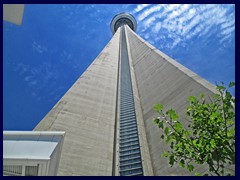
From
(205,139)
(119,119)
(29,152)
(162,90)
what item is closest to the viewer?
(205,139)

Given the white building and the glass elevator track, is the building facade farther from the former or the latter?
the white building

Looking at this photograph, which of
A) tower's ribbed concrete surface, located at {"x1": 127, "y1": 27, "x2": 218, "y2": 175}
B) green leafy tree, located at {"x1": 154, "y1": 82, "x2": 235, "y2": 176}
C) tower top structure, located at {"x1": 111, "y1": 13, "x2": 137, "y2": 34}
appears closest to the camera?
green leafy tree, located at {"x1": 154, "y1": 82, "x2": 235, "y2": 176}

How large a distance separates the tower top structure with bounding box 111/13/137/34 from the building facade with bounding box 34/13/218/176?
3970 centimetres

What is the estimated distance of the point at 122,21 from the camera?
62.0 m

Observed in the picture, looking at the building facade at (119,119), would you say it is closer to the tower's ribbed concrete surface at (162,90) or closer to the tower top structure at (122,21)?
the tower's ribbed concrete surface at (162,90)

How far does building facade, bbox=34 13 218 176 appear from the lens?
37.4ft

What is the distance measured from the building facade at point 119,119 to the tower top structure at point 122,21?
39.7 meters

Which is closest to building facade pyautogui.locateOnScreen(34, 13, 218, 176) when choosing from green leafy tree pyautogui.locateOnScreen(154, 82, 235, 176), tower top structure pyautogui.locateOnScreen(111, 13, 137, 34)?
green leafy tree pyautogui.locateOnScreen(154, 82, 235, 176)

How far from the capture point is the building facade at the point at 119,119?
37.4 feet

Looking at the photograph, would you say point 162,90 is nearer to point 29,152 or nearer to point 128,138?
point 128,138

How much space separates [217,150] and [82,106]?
12179 millimetres

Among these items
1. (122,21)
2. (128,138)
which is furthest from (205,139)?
(122,21)

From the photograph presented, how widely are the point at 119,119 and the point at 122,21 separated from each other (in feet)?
156
